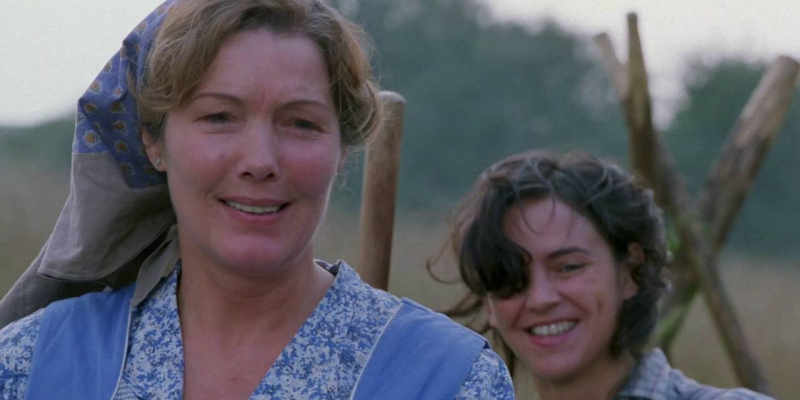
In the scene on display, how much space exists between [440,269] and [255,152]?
1.91m

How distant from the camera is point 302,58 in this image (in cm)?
228

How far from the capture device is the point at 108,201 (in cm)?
246

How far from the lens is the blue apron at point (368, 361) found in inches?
87.0

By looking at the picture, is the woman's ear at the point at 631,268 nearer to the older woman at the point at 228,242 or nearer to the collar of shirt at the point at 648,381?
the collar of shirt at the point at 648,381

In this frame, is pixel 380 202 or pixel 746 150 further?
pixel 746 150

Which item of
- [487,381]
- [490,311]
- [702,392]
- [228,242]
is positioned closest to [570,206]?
[490,311]

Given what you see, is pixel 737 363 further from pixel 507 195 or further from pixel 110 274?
pixel 110 274

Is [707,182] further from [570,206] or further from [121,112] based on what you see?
[121,112]

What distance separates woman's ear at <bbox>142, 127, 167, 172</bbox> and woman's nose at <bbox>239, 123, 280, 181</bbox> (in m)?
0.24

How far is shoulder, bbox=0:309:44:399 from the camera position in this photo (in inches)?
90.7

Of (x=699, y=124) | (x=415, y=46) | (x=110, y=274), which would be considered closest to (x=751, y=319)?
(x=699, y=124)

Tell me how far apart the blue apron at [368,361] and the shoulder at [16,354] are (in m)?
0.02

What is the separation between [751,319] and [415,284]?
3660 mm

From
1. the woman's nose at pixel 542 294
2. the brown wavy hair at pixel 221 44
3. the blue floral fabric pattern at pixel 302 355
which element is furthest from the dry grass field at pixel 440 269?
the woman's nose at pixel 542 294
